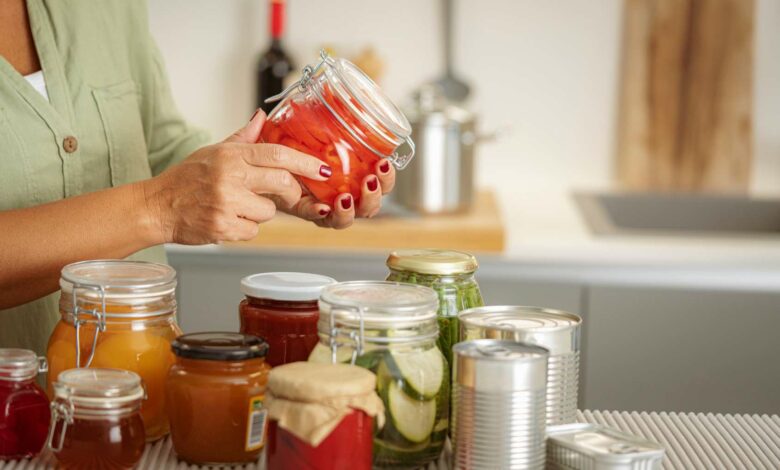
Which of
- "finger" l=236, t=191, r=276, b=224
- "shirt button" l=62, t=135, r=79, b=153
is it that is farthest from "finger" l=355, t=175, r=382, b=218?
"shirt button" l=62, t=135, r=79, b=153

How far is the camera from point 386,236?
241cm

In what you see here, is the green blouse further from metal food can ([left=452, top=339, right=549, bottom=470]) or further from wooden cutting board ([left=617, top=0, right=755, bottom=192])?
wooden cutting board ([left=617, top=0, right=755, bottom=192])

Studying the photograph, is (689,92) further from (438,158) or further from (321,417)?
(321,417)

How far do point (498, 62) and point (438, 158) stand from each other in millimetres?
559

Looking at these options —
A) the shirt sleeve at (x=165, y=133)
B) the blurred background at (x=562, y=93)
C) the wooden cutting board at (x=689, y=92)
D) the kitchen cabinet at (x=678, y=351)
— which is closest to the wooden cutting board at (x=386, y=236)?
the blurred background at (x=562, y=93)

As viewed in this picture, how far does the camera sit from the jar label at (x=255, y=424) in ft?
3.32

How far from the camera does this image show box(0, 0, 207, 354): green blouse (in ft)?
4.90

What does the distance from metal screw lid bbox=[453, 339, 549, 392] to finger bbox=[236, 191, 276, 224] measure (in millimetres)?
394

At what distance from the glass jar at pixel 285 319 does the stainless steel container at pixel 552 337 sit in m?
0.16

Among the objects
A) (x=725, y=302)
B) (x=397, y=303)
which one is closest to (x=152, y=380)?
(x=397, y=303)

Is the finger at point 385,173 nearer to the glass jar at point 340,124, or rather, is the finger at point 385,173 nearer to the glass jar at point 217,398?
the glass jar at point 340,124

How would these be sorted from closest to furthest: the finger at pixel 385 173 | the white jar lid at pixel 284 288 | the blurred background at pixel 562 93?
1. the white jar lid at pixel 284 288
2. the finger at pixel 385 173
3. the blurred background at pixel 562 93

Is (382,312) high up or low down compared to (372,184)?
down

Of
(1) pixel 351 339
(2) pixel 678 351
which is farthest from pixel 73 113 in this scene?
(2) pixel 678 351
